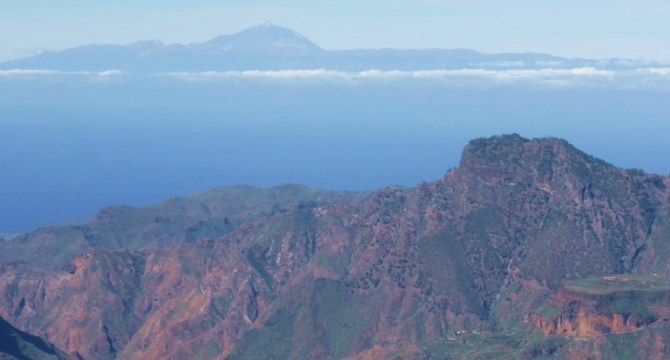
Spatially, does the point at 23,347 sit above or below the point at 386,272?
below

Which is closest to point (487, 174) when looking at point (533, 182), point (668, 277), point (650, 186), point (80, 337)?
point (533, 182)

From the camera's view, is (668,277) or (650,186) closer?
(668,277)

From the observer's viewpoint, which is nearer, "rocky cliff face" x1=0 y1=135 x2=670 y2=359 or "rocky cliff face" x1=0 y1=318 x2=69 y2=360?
"rocky cliff face" x1=0 y1=318 x2=69 y2=360

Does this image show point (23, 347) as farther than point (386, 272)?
No

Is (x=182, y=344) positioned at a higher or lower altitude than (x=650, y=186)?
lower

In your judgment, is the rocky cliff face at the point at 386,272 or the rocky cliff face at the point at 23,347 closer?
the rocky cliff face at the point at 23,347

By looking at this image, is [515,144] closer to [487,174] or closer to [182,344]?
[487,174]

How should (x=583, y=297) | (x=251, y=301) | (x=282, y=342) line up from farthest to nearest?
1. (x=251, y=301)
2. (x=282, y=342)
3. (x=583, y=297)

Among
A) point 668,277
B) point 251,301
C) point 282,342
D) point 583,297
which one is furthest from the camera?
point 251,301
